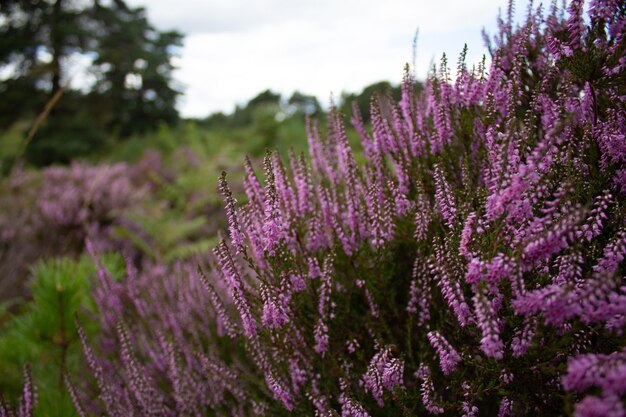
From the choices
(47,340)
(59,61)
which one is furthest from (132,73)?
(47,340)

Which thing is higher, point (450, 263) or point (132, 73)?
point (132, 73)

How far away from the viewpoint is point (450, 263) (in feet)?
4.27

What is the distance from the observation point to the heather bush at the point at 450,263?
3.61 ft

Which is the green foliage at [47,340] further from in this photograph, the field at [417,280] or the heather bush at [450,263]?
the heather bush at [450,263]

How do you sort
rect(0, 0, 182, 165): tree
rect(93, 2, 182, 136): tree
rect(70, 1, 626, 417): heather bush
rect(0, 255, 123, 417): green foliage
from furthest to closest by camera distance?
rect(93, 2, 182, 136): tree < rect(0, 0, 182, 165): tree < rect(0, 255, 123, 417): green foliage < rect(70, 1, 626, 417): heather bush

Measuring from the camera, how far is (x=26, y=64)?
15383mm

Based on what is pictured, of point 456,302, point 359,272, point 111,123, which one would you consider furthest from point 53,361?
point 111,123

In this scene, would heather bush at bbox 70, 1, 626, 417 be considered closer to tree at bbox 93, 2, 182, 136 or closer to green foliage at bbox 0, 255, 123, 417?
green foliage at bbox 0, 255, 123, 417

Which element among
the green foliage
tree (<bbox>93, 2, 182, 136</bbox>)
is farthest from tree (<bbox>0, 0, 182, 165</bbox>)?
the green foliage

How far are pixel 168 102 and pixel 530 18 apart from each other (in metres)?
22.9

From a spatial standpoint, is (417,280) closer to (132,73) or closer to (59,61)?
Answer: (59,61)

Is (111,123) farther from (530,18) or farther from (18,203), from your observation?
(530,18)

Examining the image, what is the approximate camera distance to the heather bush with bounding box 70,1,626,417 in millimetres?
1100

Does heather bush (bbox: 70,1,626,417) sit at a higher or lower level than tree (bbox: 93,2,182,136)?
lower
